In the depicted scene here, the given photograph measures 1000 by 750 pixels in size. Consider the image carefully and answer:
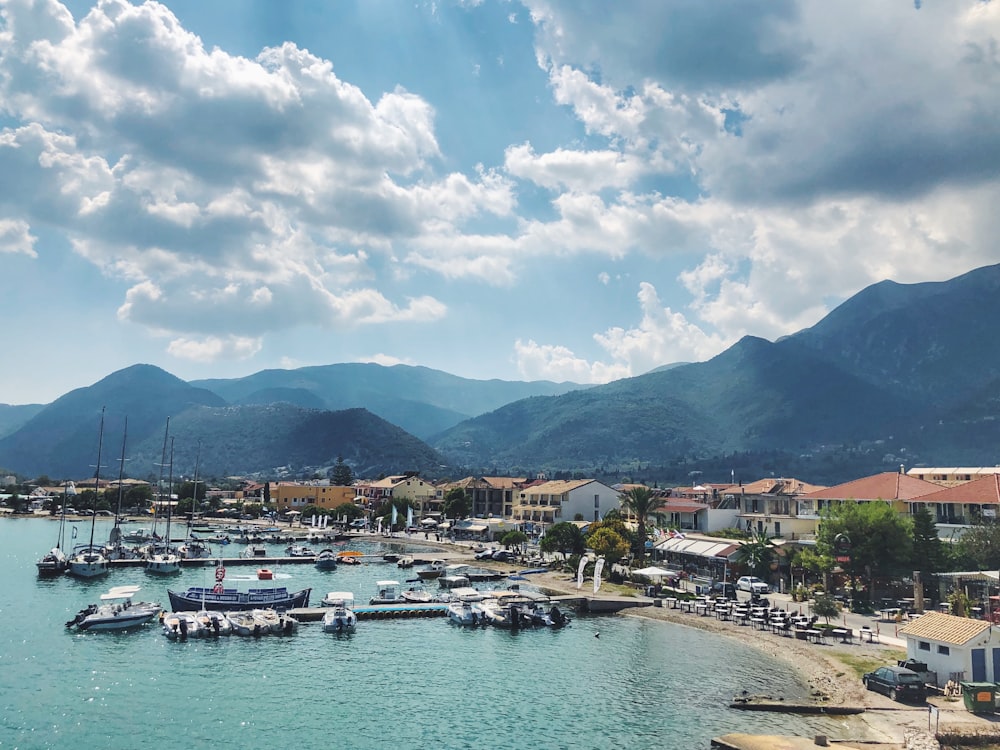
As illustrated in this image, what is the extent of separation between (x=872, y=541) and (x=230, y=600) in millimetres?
50201

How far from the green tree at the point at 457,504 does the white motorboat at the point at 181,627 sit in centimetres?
8184

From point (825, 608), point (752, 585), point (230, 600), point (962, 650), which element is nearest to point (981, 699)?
point (962, 650)

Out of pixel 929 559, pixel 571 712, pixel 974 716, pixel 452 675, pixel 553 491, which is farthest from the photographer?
pixel 553 491

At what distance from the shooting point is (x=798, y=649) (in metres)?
42.8

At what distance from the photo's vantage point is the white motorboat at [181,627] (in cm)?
4759

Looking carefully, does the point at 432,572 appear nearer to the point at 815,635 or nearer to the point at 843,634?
the point at 815,635

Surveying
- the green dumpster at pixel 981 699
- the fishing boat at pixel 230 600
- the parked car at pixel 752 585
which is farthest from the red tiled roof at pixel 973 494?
the fishing boat at pixel 230 600

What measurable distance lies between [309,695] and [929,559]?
46136mm

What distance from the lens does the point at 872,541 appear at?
5353 cm

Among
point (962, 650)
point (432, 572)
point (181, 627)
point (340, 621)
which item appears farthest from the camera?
point (432, 572)

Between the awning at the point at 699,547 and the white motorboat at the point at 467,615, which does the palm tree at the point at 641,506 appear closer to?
the awning at the point at 699,547

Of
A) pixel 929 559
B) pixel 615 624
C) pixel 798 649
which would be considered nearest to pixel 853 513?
pixel 929 559

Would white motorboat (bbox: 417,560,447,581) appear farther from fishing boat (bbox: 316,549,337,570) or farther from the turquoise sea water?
the turquoise sea water

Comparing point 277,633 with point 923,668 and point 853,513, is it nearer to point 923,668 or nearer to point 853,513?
point 923,668
